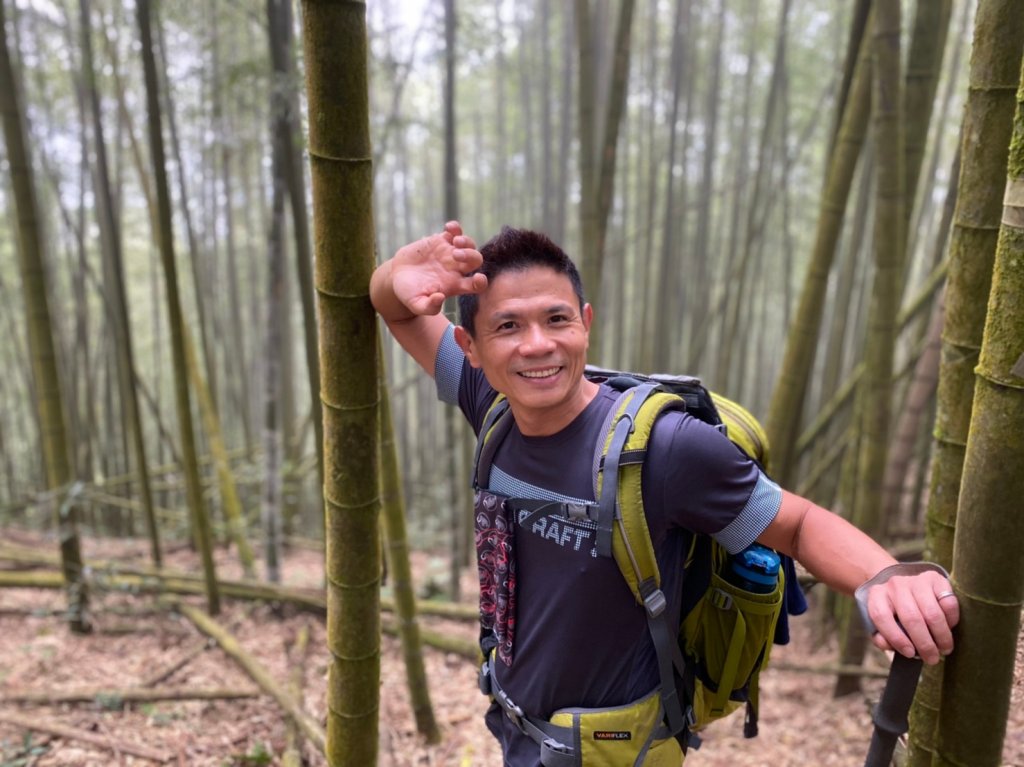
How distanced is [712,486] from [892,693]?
32 centimetres

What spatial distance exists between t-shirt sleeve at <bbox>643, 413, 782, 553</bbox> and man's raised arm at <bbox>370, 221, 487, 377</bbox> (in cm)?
38

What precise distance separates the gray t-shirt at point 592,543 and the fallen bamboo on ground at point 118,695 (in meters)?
1.83

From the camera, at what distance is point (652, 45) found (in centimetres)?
618

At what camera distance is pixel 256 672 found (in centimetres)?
276

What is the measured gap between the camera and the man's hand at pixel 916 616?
764 millimetres

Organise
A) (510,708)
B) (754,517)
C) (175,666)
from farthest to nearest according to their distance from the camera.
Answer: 1. (175,666)
2. (510,708)
3. (754,517)

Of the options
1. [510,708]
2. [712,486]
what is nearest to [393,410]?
[510,708]

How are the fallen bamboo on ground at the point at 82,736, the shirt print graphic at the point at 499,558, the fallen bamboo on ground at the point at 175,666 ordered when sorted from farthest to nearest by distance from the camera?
1. the fallen bamboo on ground at the point at 175,666
2. the fallen bamboo on ground at the point at 82,736
3. the shirt print graphic at the point at 499,558

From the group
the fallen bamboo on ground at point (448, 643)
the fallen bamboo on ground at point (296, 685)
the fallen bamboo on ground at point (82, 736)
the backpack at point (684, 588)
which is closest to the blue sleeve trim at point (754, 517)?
the backpack at point (684, 588)

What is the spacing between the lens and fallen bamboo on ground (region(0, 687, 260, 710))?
2.48 metres

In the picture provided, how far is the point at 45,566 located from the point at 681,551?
4.24 m

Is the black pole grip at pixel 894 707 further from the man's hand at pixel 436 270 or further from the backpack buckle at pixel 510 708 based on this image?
the man's hand at pixel 436 270

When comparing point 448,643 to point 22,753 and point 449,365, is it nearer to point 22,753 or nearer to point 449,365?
point 22,753

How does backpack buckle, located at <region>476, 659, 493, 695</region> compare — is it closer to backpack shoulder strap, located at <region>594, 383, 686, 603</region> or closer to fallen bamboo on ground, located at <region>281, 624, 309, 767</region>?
backpack shoulder strap, located at <region>594, 383, 686, 603</region>
